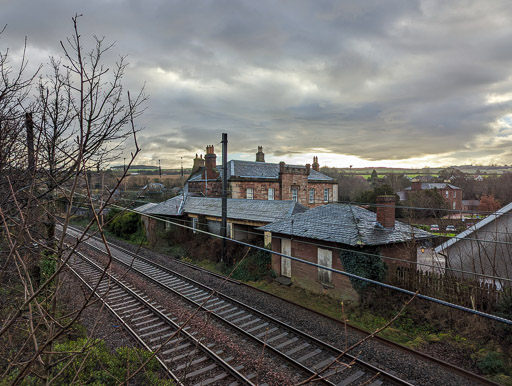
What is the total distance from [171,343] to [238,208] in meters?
14.5

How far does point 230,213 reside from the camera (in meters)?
23.0

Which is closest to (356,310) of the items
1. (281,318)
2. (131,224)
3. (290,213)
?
(281,318)

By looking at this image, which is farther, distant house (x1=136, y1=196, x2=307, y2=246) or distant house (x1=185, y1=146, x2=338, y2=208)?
distant house (x1=185, y1=146, x2=338, y2=208)

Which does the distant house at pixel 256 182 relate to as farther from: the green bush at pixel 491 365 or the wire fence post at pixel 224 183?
the green bush at pixel 491 365

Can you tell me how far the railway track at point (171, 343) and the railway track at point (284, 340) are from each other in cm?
112

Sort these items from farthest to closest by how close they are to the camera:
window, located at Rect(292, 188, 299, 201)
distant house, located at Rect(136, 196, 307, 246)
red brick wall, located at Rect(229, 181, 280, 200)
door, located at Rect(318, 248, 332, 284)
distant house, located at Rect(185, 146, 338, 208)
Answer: window, located at Rect(292, 188, 299, 201) < distant house, located at Rect(185, 146, 338, 208) < red brick wall, located at Rect(229, 181, 280, 200) < distant house, located at Rect(136, 196, 307, 246) < door, located at Rect(318, 248, 332, 284)

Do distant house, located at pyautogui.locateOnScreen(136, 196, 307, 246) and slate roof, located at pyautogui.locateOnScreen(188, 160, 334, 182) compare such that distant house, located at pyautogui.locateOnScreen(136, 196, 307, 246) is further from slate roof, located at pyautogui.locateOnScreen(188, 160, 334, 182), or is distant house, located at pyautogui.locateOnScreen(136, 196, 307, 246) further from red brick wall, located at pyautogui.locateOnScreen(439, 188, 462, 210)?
red brick wall, located at pyautogui.locateOnScreen(439, 188, 462, 210)

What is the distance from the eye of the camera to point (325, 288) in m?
14.9

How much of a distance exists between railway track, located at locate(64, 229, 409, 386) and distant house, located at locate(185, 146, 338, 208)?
17886 mm

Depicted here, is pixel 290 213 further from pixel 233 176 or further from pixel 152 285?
pixel 233 176

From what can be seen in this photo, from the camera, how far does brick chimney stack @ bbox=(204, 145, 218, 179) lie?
109 feet

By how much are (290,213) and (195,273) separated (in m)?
7.19

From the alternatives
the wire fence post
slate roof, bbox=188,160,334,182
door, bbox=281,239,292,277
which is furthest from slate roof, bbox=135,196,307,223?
slate roof, bbox=188,160,334,182

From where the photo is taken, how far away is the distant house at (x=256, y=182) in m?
32.7
